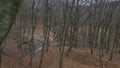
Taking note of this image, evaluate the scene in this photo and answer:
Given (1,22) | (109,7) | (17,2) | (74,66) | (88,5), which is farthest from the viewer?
(88,5)

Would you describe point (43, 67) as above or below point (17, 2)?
below

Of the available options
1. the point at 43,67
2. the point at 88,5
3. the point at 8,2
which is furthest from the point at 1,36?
the point at 88,5

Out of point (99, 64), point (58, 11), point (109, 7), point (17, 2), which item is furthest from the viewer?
point (58, 11)

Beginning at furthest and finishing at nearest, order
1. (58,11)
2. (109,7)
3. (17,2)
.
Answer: (58,11)
(109,7)
(17,2)

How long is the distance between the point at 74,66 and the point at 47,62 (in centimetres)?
305

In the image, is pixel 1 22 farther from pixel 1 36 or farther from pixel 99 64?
pixel 99 64

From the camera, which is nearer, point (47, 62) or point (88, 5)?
point (47, 62)

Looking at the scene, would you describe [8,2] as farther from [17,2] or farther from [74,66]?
[74,66]

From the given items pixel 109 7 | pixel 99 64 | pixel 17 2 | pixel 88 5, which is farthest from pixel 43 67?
pixel 17 2

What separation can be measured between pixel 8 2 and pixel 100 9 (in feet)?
110

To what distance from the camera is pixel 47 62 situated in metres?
27.7

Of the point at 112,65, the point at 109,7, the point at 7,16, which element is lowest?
the point at 112,65

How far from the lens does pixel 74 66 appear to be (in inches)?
1049

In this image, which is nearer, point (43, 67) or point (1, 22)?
point (1, 22)
